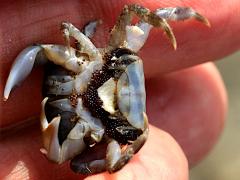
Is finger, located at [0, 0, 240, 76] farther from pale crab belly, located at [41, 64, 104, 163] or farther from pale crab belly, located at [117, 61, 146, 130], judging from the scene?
pale crab belly, located at [117, 61, 146, 130]


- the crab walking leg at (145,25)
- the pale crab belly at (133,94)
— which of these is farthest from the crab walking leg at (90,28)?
the pale crab belly at (133,94)

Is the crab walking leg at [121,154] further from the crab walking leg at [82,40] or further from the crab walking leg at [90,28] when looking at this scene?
the crab walking leg at [90,28]

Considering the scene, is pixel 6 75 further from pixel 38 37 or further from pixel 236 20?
pixel 236 20

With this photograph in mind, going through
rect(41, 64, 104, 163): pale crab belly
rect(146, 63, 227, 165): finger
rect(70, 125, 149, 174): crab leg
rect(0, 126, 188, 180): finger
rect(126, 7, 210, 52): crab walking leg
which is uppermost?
rect(126, 7, 210, 52): crab walking leg

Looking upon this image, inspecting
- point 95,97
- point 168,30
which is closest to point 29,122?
point 95,97

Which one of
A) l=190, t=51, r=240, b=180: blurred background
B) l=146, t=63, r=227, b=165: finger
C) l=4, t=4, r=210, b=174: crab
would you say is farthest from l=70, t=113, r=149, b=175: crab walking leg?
l=190, t=51, r=240, b=180: blurred background

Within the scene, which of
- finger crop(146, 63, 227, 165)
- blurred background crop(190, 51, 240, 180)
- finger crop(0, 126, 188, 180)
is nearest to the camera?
finger crop(0, 126, 188, 180)

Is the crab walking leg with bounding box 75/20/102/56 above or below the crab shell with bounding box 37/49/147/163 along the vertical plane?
above
